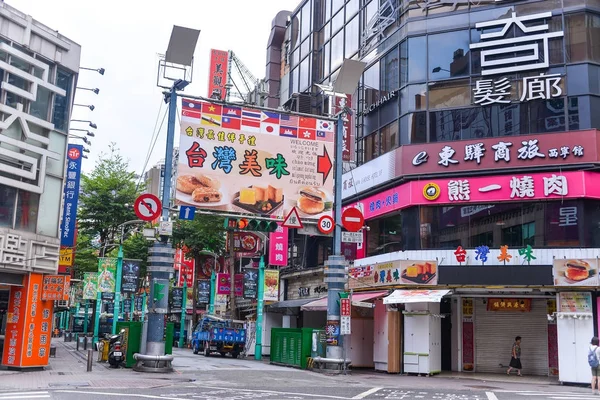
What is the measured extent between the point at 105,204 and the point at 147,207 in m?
19.6

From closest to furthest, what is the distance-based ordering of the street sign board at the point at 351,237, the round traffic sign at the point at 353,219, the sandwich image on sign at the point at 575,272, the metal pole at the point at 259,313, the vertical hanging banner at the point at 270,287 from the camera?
the sandwich image on sign at the point at 575,272
the street sign board at the point at 351,237
the round traffic sign at the point at 353,219
the metal pole at the point at 259,313
the vertical hanging banner at the point at 270,287

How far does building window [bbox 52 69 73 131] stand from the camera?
2284 centimetres

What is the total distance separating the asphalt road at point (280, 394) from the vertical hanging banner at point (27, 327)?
250 inches

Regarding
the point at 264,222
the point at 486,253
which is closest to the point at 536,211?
the point at 486,253

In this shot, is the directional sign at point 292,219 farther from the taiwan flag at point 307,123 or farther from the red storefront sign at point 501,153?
the red storefront sign at point 501,153

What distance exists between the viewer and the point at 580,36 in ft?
81.5

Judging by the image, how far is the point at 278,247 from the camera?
36.9 meters

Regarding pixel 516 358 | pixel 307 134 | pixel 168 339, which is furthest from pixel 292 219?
pixel 516 358

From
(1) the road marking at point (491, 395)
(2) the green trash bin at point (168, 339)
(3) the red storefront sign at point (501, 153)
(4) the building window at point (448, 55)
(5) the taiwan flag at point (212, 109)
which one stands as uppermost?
(4) the building window at point (448, 55)

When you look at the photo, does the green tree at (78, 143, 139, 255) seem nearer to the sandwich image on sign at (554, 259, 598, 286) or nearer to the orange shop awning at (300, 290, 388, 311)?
the orange shop awning at (300, 290, 388, 311)

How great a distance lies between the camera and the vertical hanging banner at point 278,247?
36781 mm

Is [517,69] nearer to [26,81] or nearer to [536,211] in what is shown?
[536,211]

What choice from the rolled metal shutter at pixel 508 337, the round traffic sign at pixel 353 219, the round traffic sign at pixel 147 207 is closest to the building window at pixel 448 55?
the round traffic sign at pixel 353 219

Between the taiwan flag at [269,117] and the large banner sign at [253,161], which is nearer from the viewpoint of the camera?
the large banner sign at [253,161]
